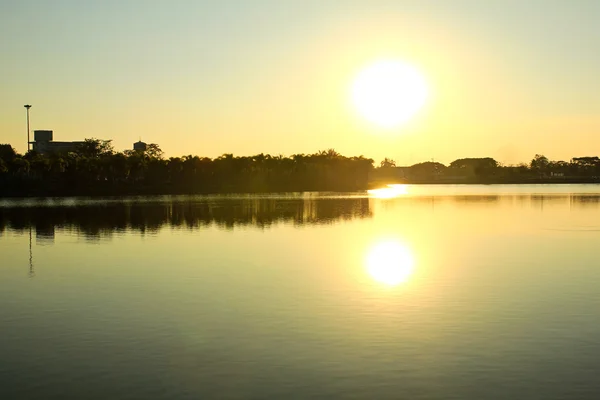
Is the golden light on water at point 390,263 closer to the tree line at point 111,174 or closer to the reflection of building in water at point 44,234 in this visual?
the reflection of building in water at point 44,234

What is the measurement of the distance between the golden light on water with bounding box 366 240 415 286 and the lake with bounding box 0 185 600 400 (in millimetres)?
121

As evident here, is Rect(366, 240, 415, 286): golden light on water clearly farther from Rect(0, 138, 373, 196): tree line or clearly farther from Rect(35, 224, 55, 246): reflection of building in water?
Rect(0, 138, 373, 196): tree line

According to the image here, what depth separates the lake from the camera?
15.9 m

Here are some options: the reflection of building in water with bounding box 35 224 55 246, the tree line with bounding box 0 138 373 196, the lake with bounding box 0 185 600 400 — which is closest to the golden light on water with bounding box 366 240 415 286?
the lake with bounding box 0 185 600 400

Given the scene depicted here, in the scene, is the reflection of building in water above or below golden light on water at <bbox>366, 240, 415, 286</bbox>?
above

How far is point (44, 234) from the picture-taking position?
56.5m

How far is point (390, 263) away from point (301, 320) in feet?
52.5

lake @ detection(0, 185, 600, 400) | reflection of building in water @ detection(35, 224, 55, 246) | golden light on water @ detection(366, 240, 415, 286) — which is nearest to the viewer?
lake @ detection(0, 185, 600, 400)

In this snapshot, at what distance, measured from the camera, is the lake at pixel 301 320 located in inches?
624

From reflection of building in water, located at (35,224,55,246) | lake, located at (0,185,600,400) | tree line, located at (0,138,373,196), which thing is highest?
tree line, located at (0,138,373,196)

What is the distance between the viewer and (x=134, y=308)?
2467 centimetres

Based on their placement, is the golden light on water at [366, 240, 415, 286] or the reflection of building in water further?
the reflection of building in water

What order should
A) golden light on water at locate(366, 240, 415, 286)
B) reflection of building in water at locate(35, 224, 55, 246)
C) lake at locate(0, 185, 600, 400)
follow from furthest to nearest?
reflection of building in water at locate(35, 224, 55, 246) → golden light on water at locate(366, 240, 415, 286) → lake at locate(0, 185, 600, 400)

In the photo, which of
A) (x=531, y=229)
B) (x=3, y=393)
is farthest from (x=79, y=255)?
(x=531, y=229)
